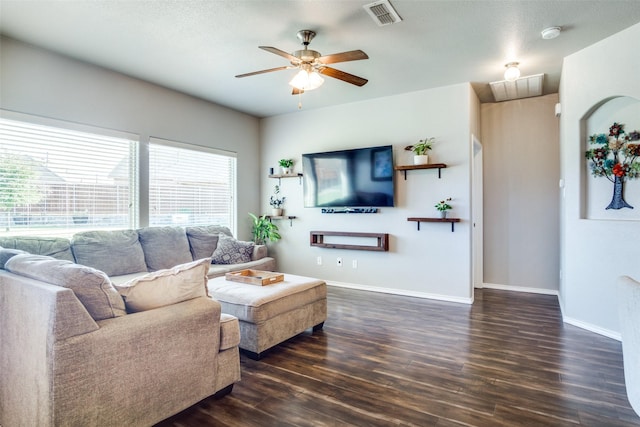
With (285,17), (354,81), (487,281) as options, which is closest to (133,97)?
(285,17)

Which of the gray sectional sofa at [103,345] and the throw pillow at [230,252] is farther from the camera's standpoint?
the throw pillow at [230,252]

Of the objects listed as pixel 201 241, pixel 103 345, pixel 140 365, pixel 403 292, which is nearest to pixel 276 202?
pixel 201 241

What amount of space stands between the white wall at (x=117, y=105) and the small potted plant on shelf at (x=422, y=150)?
2752mm

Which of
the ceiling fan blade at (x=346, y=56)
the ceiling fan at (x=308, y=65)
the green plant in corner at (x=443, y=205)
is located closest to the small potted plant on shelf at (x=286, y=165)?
the green plant in corner at (x=443, y=205)

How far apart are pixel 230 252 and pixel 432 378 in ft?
9.80

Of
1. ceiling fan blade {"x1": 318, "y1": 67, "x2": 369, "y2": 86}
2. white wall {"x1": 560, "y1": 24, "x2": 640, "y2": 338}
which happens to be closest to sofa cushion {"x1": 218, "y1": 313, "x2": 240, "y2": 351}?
ceiling fan blade {"x1": 318, "y1": 67, "x2": 369, "y2": 86}

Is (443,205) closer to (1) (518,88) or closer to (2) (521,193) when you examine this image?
(2) (521,193)

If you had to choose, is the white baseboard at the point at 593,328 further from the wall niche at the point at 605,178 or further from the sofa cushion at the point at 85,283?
the sofa cushion at the point at 85,283

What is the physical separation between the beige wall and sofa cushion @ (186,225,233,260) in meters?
3.90

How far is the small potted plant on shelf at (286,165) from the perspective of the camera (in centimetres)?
568

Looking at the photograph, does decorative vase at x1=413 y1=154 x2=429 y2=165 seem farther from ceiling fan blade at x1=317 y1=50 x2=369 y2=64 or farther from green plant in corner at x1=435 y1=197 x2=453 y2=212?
ceiling fan blade at x1=317 y1=50 x2=369 y2=64

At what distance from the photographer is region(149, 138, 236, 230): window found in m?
4.60

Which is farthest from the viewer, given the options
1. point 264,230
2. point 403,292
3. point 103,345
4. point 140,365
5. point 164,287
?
point 264,230

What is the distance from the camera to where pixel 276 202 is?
591 centimetres
